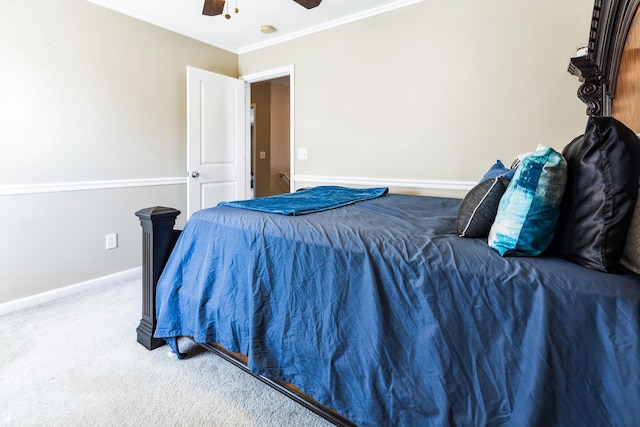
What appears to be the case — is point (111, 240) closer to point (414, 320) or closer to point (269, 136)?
point (414, 320)

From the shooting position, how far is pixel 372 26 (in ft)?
9.78

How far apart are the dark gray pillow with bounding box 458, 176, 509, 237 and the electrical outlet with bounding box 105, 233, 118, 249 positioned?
2934mm

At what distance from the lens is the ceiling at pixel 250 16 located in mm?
2816

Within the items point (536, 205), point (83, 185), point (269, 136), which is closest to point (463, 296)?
point (536, 205)

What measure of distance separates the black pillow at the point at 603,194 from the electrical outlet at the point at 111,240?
3.25 metres

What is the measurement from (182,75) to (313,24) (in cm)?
142

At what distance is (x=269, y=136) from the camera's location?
5801mm

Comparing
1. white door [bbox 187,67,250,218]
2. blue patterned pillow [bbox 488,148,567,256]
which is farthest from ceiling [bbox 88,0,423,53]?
blue patterned pillow [bbox 488,148,567,256]

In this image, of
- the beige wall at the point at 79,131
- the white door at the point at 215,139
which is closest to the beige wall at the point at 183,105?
the beige wall at the point at 79,131

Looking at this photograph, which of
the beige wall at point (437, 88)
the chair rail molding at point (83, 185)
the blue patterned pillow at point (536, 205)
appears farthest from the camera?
the chair rail molding at point (83, 185)

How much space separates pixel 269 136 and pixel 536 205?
17.2ft

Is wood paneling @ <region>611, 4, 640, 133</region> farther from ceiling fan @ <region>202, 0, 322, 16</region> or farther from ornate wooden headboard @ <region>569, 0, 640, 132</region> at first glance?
ceiling fan @ <region>202, 0, 322, 16</region>

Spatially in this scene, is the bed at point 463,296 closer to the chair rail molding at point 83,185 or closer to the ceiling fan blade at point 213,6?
the ceiling fan blade at point 213,6

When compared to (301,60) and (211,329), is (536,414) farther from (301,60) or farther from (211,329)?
(301,60)
